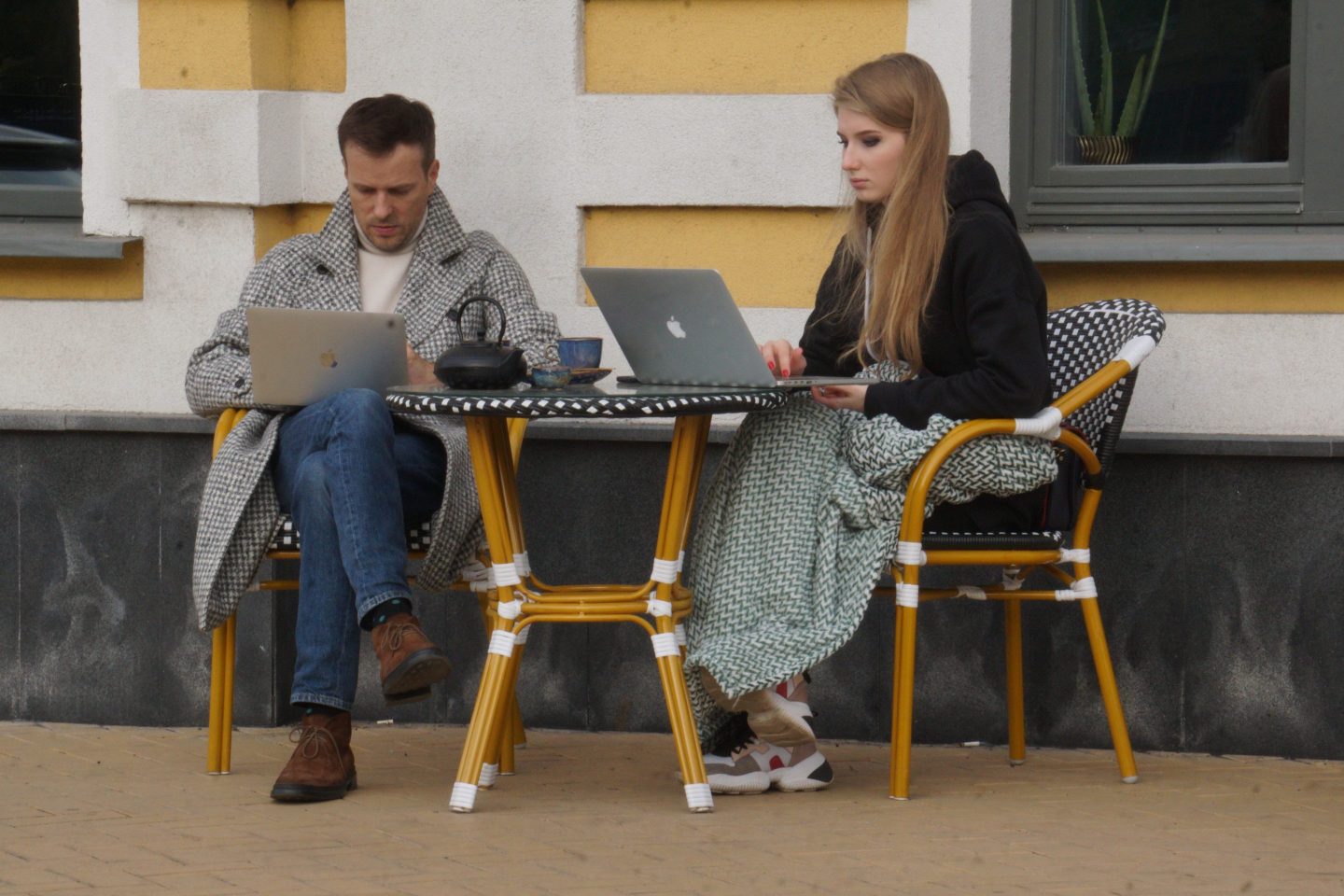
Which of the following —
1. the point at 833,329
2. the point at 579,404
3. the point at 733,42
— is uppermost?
the point at 733,42

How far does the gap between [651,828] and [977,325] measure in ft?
3.98

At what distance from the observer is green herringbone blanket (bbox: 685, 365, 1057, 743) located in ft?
13.3

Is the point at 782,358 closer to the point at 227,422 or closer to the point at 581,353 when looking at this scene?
the point at 581,353

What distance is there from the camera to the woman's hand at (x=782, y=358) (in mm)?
4273

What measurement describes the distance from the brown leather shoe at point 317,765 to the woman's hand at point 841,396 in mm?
1201

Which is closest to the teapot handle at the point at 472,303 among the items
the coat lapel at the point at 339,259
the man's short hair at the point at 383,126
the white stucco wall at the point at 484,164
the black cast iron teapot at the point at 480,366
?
the black cast iron teapot at the point at 480,366

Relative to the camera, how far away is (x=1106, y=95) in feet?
16.7

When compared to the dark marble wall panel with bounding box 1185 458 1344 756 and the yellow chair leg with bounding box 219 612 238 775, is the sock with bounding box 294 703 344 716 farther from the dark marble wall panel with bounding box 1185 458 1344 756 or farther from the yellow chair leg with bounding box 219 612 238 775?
the dark marble wall panel with bounding box 1185 458 1344 756

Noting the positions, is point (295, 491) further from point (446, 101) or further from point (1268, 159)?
point (1268, 159)

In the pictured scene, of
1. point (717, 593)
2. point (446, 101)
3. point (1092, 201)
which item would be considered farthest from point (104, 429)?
point (1092, 201)

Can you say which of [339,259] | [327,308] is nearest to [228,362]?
[327,308]

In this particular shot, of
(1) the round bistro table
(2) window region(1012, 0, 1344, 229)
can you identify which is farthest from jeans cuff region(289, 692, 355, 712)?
(2) window region(1012, 0, 1344, 229)

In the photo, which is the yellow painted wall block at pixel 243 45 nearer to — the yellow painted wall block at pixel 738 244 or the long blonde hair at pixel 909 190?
the yellow painted wall block at pixel 738 244

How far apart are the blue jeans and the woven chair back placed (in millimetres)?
1441
